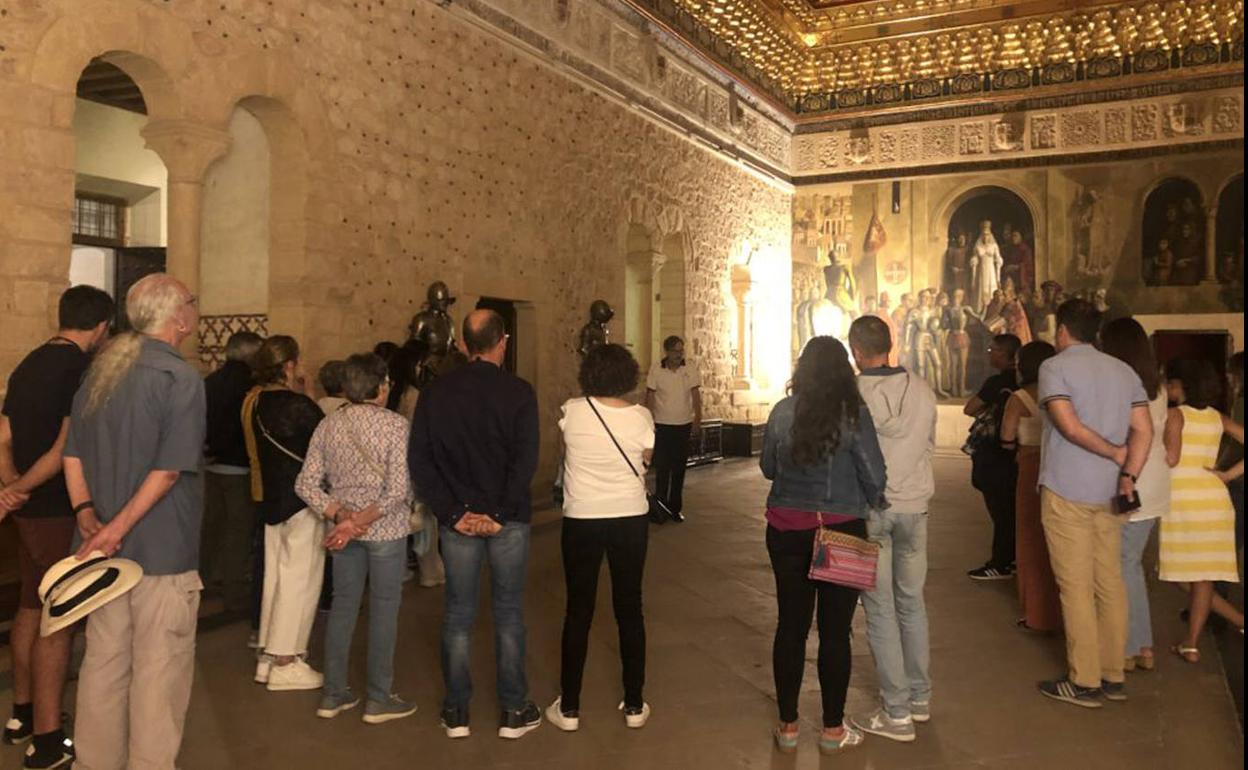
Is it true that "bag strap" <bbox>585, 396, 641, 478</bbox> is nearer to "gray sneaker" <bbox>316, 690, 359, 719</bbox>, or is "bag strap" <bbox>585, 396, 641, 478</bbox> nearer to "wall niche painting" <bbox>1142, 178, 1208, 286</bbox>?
"gray sneaker" <bbox>316, 690, 359, 719</bbox>

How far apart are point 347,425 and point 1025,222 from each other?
15.9m

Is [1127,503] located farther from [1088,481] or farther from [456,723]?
[456,723]

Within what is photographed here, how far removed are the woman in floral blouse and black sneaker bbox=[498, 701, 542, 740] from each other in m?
0.47

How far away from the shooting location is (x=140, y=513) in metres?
2.82

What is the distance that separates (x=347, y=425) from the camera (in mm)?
3836

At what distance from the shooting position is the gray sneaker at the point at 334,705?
3885mm

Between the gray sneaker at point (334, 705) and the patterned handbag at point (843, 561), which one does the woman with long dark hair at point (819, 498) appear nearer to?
the patterned handbag at point (843, 561)

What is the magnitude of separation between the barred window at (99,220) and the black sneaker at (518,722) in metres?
8.23

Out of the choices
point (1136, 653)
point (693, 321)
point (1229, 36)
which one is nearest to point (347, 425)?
point (1136, 653)

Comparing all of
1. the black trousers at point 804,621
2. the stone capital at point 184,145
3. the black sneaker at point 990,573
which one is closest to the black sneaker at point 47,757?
the black trousers at point 804,621

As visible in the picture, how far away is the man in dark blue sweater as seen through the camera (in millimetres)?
3600

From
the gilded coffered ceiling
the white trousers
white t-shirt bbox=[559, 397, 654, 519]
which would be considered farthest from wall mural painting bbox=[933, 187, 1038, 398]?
the white trousers

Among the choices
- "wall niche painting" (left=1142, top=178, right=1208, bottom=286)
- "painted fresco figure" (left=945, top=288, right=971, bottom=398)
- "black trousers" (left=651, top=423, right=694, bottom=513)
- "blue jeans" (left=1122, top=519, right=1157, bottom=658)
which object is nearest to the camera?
"blue jeans" (left=1122, top=519, right=1157, bottom=658)

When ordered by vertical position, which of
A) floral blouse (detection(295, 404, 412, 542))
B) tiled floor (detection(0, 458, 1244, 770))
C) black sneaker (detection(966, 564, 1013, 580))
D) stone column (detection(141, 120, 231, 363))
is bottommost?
tiled floor (detection(0, 458, 1244, 770))
